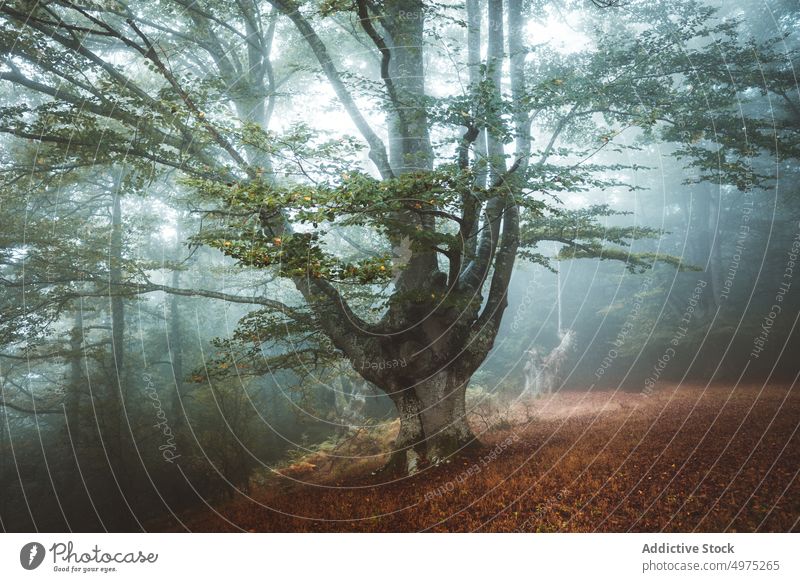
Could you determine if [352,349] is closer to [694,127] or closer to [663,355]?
[694,127]

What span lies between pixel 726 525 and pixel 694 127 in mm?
5808

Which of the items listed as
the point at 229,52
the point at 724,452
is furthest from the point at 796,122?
the point at 229,52

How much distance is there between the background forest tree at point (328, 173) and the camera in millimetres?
5141

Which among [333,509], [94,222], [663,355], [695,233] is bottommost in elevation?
[663,355]

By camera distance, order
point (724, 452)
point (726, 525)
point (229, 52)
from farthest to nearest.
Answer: point (229, 52), point (724, 452), point (726, 525)

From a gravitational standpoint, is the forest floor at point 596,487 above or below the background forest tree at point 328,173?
below

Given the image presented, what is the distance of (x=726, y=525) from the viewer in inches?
151
